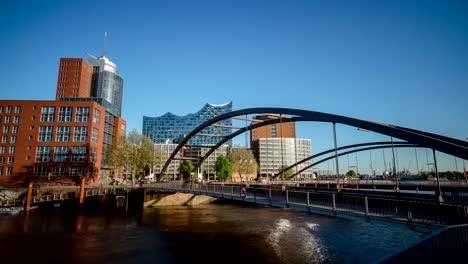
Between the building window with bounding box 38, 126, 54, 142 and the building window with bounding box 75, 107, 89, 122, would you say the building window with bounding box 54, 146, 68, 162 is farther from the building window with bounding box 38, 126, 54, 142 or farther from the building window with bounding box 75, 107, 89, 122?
the building window with bounding box 75, 107, 89, 122

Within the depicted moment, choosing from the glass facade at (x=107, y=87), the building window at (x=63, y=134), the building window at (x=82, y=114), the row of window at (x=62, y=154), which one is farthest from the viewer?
the glass facade at (x=107, y=87)

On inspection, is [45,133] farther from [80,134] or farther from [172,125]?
[172,125]

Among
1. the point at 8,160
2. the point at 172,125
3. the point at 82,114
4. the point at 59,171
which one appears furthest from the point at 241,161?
the point at 172,125

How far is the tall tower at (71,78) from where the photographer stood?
331 feet

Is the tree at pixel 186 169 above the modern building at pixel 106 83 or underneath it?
underneath

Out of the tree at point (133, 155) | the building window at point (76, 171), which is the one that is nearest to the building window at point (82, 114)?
the tree at point (133, 155)

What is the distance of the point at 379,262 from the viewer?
493 centimetres

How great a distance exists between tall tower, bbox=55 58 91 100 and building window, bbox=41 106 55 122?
2240 inches

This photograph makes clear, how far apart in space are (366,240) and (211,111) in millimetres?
153730

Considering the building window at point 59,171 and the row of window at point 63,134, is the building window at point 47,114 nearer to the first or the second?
the row of window at point 63,134

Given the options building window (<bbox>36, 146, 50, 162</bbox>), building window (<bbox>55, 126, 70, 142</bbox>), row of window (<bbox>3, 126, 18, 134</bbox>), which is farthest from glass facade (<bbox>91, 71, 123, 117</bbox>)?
building window (<bbox>36, 146, 50, 162</bbox>)

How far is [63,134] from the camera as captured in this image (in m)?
49.2

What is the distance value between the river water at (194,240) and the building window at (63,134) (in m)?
21.4

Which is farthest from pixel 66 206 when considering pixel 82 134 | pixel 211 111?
pixel 211 111
